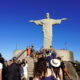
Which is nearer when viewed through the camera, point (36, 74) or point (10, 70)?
point (36, 74)

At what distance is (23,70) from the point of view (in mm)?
16500

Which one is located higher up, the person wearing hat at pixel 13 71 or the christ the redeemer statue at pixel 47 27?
the christ the redeemer statue at pixel 47 27

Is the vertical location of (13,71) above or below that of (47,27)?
below

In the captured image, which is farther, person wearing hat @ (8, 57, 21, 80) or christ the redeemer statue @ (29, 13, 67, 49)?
christ the redeemer statue @ (29, 13, 67, 49)

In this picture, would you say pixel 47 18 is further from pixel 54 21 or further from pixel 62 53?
pixel 62 53

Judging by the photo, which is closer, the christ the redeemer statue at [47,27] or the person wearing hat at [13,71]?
the person wearing hat at [13,71]

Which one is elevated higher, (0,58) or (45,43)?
(45,43)

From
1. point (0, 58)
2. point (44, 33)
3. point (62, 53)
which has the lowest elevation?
point (0, 58)

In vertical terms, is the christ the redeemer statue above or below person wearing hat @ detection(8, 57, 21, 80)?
above

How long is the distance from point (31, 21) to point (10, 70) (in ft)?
51.3

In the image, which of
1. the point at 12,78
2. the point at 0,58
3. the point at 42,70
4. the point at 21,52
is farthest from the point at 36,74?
the point at 21,52

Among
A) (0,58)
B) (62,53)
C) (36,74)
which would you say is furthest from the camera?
(62,53)

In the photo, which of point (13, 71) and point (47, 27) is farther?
point (47, 27)

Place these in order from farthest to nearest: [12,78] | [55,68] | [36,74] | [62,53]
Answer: [62,53] → [12,78] → [55,68] → [36,74]
